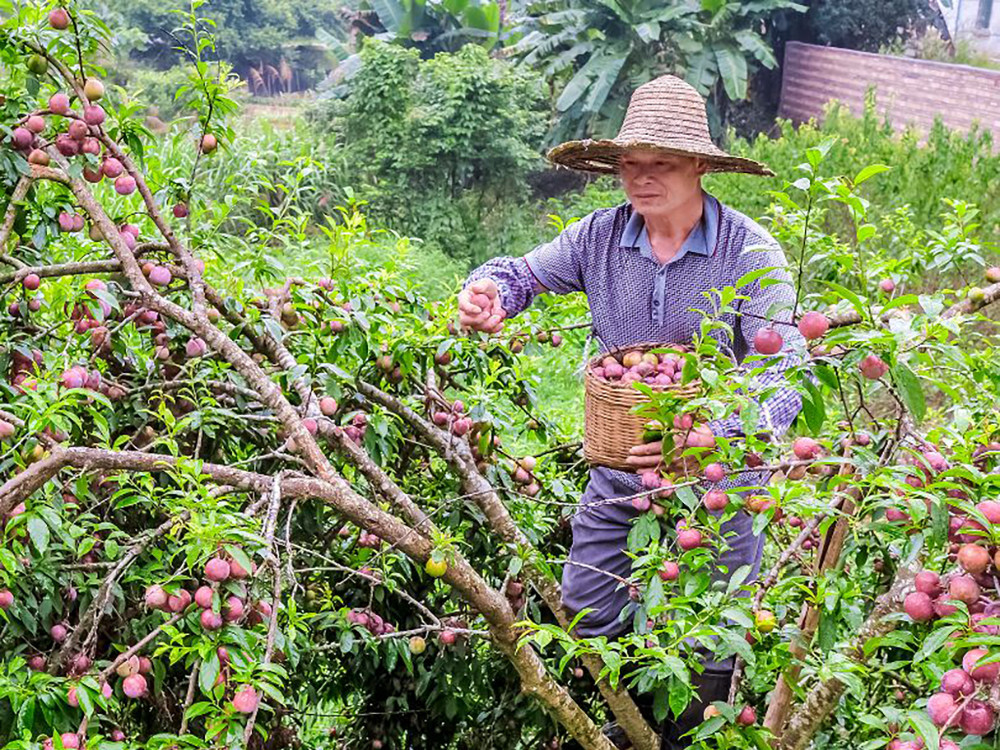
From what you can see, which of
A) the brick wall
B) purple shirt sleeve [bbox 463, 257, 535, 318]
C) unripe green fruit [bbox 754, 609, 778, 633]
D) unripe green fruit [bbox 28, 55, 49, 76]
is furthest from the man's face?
the brick wall

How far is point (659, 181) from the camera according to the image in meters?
1.78

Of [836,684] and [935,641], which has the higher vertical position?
[935,641]

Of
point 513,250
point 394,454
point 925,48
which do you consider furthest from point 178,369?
point 925,48

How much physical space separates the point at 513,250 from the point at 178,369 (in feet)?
24.4

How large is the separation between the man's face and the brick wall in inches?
246

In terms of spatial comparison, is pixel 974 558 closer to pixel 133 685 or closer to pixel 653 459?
pixel 653 459

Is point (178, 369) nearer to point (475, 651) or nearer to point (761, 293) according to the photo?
point (475, 651)

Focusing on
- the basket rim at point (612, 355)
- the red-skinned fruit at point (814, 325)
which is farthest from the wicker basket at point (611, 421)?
the red-skinned fruit at point (814, 325)

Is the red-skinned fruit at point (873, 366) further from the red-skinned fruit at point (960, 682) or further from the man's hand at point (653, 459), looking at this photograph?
the man's hand at point (653, 459)

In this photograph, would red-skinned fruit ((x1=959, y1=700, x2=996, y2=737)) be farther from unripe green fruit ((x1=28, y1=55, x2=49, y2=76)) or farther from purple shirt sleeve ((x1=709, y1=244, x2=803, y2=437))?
unripe green fruit ((x1=28, y1=55, x2=49, y2=76))

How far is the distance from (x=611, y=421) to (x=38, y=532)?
0.73 meters

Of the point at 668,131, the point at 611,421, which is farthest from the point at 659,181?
the point at 611,421

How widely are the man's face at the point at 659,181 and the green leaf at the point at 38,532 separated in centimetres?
96

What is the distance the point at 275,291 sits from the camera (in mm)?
1928
